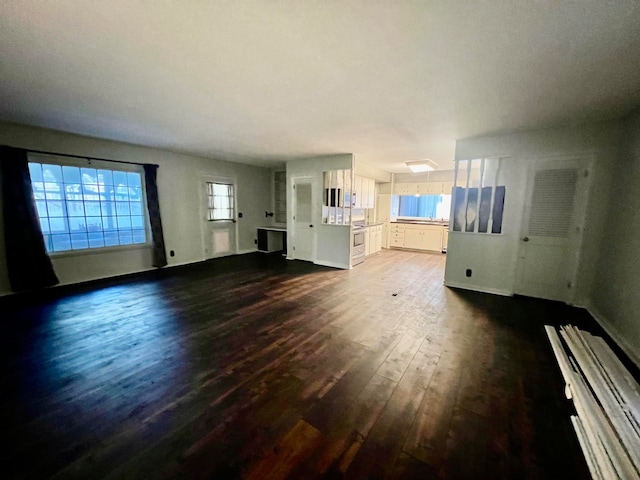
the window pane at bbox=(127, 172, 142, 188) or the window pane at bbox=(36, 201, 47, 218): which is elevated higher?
the window pane at bbox=(127, 172, 142, 188)

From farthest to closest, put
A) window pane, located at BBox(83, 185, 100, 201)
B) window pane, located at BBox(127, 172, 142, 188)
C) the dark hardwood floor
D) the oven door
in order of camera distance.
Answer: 1. the oven door
2. window pane, located at BBox(127, 172, 142, 188)
3. window pane, located at BBox(83, 185, 100, 201)
4. the dark hardwood floor

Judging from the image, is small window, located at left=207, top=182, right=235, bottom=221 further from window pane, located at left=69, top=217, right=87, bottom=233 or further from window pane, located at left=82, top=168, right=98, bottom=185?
window pane, located at left=69, top=217, right=87, bottom=233

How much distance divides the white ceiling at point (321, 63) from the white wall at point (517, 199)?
0.35 meters

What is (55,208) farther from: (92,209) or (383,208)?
(383,208)

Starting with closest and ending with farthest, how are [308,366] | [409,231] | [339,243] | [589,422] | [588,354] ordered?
[589,422] → [308,366] → [588,354] → [339,243] → [409,231]

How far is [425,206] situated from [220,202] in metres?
6.47

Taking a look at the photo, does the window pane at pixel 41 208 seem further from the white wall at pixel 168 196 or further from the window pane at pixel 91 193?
the window pane at pixel 91 193

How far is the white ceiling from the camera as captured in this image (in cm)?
148

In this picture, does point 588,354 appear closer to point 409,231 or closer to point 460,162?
point 460,162

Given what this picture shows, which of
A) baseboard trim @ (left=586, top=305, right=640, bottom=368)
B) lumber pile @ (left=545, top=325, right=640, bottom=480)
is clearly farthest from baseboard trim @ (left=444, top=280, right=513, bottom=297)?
lumber pile @ (left=545, top=325, right=640, bottom=480)

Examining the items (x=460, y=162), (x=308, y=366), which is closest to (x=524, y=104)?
(x=460, y=162)

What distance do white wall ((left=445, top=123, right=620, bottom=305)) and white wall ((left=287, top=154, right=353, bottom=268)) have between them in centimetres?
215

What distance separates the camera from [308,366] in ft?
7.45

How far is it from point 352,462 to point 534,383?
171 cm
